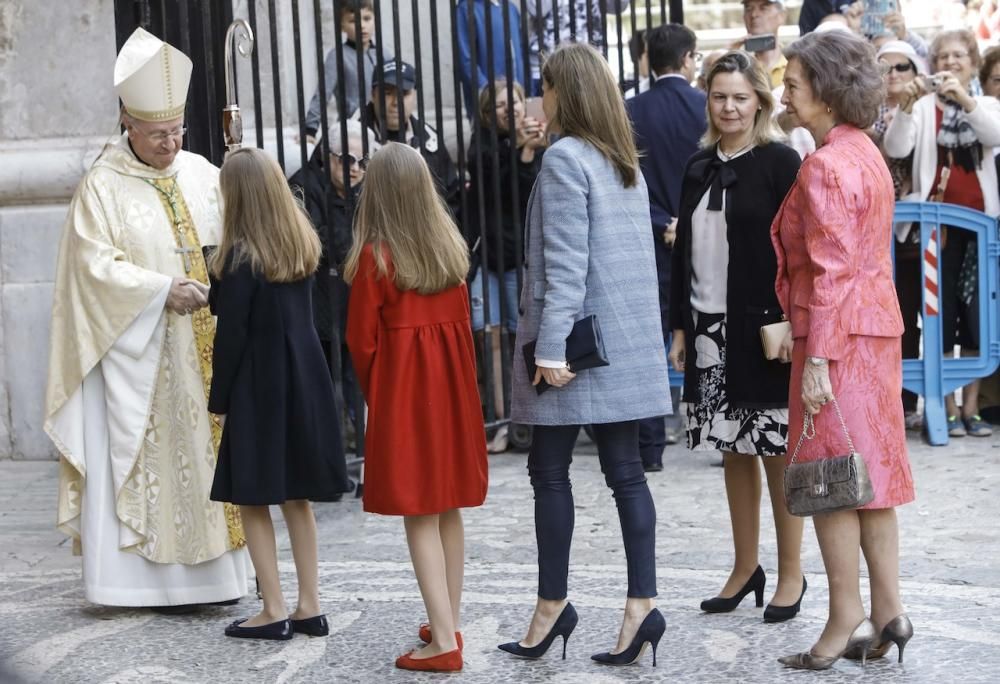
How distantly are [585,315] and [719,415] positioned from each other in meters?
0.78

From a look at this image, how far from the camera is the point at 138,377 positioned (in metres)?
5.47

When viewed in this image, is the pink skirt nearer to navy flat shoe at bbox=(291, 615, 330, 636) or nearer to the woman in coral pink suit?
the woman in coral pink suit

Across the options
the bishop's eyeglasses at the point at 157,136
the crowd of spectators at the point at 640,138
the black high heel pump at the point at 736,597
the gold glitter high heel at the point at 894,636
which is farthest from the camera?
the crowd of spectators at the point at 640,138

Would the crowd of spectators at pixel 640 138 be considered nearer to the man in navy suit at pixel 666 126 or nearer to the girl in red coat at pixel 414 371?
the man in navy suit at pixel 666 126

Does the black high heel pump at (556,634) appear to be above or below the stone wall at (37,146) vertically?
below

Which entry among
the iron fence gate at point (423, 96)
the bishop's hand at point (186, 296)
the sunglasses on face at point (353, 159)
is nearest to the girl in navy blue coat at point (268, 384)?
the bishop's hand at point (186, 296)

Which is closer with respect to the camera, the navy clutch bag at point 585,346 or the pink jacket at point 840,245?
the pink jacket at point 840,245

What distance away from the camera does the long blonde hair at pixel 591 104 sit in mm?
4559

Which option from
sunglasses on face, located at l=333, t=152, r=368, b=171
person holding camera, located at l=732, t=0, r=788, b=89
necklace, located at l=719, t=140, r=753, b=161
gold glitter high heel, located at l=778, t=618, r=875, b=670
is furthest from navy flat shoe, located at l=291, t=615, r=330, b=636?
person holding camera, located at l=732, t=0, r=788, b=89

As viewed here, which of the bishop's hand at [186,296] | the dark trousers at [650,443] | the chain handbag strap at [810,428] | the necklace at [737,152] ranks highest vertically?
the necklace at [737,152]

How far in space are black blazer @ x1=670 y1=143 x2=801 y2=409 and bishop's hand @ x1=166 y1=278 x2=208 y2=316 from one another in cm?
165

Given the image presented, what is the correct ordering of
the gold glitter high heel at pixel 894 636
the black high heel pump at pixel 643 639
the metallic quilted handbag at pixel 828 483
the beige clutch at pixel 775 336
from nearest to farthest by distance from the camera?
the metallic quilted handbag at pixel 828 483 < the gold glitter high heel at pixel 894 636 < the black high heel pump at pixel 643 639 < the beige clutch at pixel 775 336

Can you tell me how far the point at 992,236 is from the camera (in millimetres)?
8227

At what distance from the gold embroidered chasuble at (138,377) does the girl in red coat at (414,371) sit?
99cm
